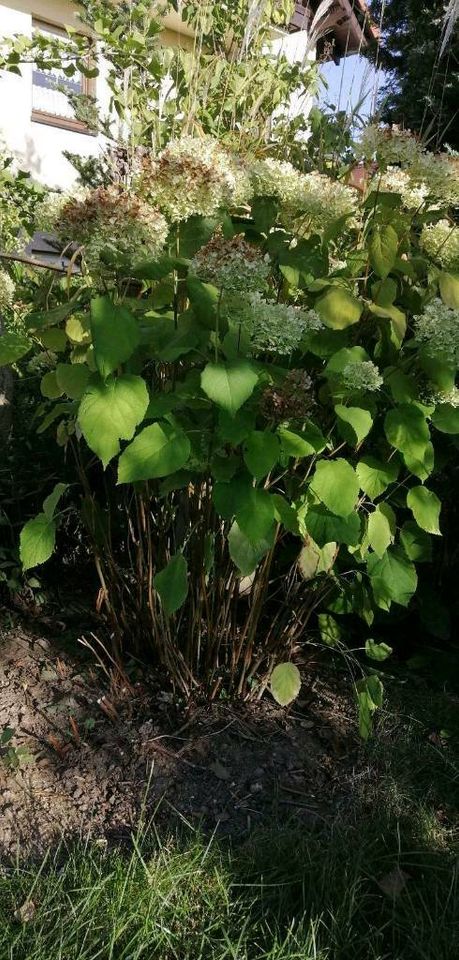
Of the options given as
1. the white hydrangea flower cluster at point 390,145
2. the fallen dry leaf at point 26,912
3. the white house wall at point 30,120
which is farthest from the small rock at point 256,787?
the white house wall at point 30,120

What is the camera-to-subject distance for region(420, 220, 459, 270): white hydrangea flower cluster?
6.24ft

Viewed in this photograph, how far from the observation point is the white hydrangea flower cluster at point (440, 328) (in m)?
1.63

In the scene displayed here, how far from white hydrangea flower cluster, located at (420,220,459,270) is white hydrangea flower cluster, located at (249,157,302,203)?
371mm

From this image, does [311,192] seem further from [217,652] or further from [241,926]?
[241,926]

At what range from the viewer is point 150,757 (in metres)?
2.05

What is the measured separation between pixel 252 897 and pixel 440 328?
1.27 m

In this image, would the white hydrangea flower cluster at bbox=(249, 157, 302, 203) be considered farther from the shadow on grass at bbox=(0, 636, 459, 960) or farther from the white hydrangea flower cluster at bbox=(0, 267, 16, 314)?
the shadow on grass at bbox=(0, 636, 459, 960)

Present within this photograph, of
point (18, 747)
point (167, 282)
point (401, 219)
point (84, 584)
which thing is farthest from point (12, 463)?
point (401, 219)

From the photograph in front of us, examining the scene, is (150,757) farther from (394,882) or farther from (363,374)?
(363,374)

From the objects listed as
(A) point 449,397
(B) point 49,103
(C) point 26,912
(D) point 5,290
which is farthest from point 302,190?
(B) point 49,103

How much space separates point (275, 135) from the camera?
2.77 metres

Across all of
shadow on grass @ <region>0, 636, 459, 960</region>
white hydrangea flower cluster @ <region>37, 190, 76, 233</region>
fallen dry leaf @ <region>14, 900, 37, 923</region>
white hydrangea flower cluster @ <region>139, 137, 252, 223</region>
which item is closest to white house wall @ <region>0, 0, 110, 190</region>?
white hydrangea flower cluster @ <region>37, 190, 76, 233</region>

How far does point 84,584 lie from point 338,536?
4.51ft

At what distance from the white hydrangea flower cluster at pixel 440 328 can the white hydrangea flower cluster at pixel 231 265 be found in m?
0.40
